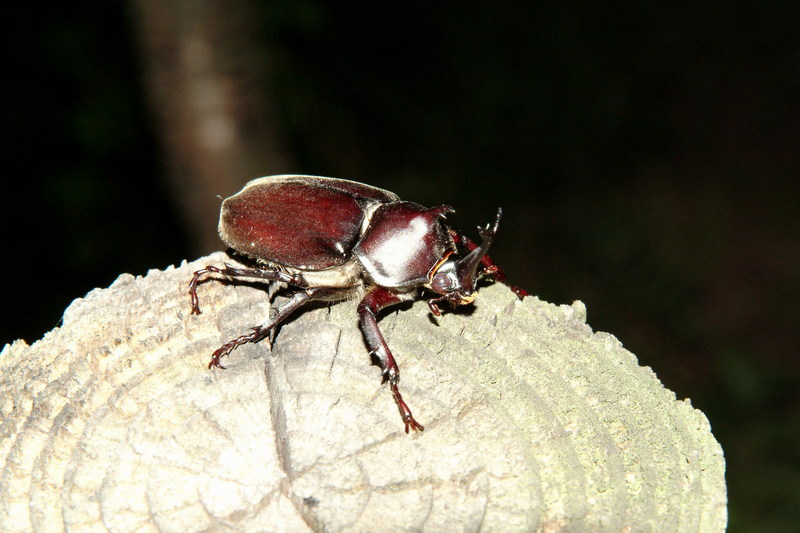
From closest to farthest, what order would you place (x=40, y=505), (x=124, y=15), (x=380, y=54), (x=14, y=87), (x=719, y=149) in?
(x=40, y=505) < (x=124, y=15) < (x=14, y=87) < (x=380, y=54) < (x=719, y=149)

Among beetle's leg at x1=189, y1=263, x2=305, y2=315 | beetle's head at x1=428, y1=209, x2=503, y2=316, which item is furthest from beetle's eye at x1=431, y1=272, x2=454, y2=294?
beetle's leg at x1=189, y1=263, x2=305, y2=315

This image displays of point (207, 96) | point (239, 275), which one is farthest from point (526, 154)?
point (239, 275)

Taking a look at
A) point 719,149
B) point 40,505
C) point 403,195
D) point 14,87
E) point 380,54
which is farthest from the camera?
point 719,149

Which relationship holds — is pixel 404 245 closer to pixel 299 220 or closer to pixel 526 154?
pixel 299 220

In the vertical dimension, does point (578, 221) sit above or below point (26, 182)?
above

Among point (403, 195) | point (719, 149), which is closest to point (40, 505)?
point (403, 195)

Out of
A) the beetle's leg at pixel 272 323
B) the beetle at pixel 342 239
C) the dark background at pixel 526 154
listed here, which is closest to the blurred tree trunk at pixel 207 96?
the dark background at pixel 526 154

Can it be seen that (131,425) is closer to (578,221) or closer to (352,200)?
(352,200)

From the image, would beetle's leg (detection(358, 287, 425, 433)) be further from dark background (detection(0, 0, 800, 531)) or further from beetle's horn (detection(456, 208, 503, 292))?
dark background (detection(0, 0, 800, 531))
